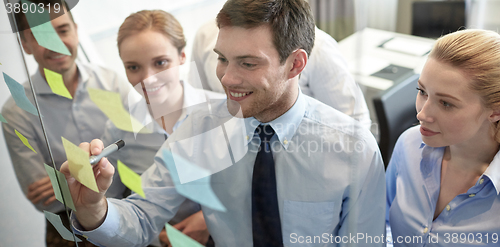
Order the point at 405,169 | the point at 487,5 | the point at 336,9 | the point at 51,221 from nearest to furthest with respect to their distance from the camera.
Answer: the point at 336,9
the point at 51,221
the point at 405,169
the point at 487,5

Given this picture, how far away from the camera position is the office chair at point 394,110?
1.21m

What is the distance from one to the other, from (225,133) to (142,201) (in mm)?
174

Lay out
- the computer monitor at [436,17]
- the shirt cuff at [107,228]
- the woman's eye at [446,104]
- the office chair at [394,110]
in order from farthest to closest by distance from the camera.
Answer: the computer monitor at [436,17] < the office chair at [394,110] < the woman's eye at [446,104] < the shirt cuff at [107,228]

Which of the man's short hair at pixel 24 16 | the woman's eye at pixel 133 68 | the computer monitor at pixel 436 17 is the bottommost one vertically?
the computer monitor at pixel 436 17

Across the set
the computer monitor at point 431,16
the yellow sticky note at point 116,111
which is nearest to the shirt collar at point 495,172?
the yellow sticky note at point 116,111

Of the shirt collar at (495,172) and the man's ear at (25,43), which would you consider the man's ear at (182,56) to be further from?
the shirt collar at (495,172)

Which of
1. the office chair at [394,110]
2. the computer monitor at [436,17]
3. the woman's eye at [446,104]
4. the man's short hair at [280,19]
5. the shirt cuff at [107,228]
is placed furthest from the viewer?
the computer monitor at [436,17]

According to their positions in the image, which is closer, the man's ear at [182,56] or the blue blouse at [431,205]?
the man's ear at [182,56]

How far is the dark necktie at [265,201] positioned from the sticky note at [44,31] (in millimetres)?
322

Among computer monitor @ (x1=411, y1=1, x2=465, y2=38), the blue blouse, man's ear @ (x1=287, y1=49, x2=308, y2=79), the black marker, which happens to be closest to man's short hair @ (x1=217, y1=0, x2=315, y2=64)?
man's ear @ (x1=287, y1=49, x2=308, y2=79)

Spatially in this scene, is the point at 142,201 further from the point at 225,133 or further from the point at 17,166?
the point at 17,166

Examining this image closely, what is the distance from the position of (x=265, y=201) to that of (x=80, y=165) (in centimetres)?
29

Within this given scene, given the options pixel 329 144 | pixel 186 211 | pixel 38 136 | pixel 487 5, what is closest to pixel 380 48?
pixel 329 144

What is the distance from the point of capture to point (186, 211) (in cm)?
58
